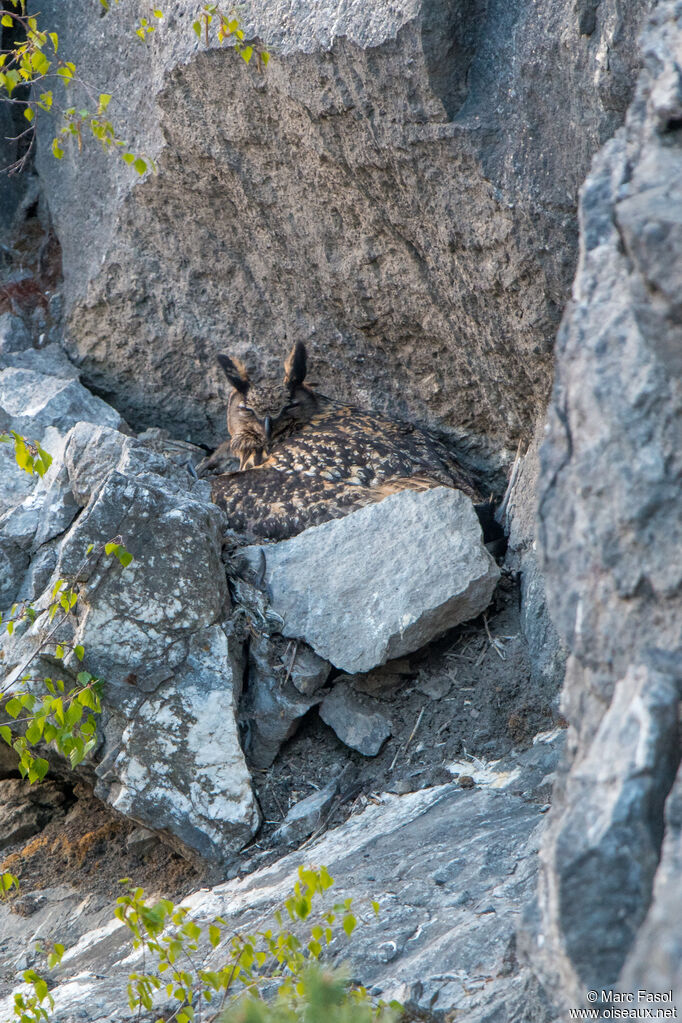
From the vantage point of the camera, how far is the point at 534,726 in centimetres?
314

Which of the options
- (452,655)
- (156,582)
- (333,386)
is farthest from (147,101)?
(452,655)

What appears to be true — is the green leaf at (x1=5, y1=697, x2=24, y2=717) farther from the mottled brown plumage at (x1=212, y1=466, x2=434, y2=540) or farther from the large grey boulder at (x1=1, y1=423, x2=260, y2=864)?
the mottled brown plumage at (x1=212, y1=466, x2=434, y2=540)

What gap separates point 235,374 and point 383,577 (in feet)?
5.17

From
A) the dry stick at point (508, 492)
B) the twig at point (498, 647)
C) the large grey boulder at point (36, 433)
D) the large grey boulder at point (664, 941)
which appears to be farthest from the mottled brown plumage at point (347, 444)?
the large grey boulder at point (664, 941)

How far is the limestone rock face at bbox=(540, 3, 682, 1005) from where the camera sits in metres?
1.22

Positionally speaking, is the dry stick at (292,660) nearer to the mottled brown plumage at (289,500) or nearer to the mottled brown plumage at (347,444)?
the mottled brown plumage at (289,500)

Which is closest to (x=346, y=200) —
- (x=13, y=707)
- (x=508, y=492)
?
(x=508, y=492)

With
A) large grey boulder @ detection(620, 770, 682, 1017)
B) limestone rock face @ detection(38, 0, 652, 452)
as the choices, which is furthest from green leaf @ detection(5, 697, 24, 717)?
limestone rock face @ detection(38, 0, 652, 452)

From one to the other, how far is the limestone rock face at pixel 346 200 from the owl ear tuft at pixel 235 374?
0.72ft

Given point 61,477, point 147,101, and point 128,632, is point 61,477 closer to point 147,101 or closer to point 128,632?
point 128,632

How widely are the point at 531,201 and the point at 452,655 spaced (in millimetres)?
1612

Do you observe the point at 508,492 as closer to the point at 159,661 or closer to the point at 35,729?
the point at 159,661

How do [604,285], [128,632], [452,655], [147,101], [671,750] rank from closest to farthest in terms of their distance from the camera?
[671,750], [604,285], [128,632], [452,655], [147,101]

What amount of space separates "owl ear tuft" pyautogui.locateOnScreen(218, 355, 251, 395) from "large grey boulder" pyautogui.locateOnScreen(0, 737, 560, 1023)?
223 cm
